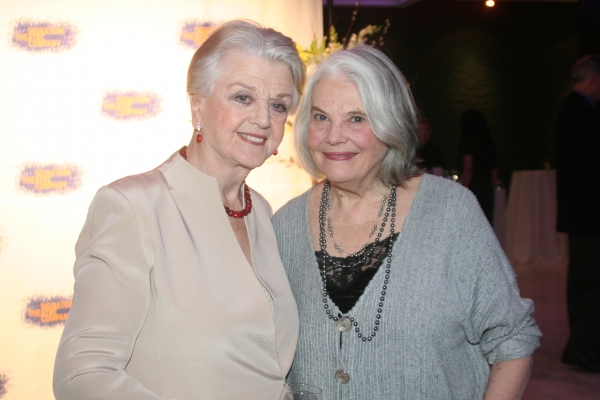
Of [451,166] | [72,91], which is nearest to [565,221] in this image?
[72,91]

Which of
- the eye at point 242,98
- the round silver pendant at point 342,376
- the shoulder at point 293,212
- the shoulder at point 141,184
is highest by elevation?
the eye at point 242,98

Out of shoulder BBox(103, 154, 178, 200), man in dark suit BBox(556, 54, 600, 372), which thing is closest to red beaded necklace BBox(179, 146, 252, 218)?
shoulder BBox(103, 154, 178, 200)

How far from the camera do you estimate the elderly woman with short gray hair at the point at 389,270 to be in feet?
6.03

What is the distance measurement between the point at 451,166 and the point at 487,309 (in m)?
9.67

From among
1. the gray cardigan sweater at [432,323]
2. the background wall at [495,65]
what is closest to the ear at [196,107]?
the gray cardigan sweater at [432,323]

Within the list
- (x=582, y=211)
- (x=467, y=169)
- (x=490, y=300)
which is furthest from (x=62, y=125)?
(x=467, y=169)

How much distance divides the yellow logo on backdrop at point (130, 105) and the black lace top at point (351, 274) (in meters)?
2.98

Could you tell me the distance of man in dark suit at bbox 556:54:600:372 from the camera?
4.48 metres

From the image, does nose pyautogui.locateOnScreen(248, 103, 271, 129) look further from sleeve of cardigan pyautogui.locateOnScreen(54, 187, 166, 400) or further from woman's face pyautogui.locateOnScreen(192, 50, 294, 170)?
sleeve of cardigan pyautogui.locateOnScreen(54, 187, 166, 400)

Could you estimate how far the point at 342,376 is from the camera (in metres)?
1.88

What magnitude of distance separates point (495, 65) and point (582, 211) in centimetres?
731

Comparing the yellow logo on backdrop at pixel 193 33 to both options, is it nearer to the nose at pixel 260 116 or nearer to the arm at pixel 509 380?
the nose at pixel 260 116

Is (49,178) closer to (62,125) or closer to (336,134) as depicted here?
(62,125)

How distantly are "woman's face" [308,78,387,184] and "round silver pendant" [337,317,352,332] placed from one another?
47 cm
